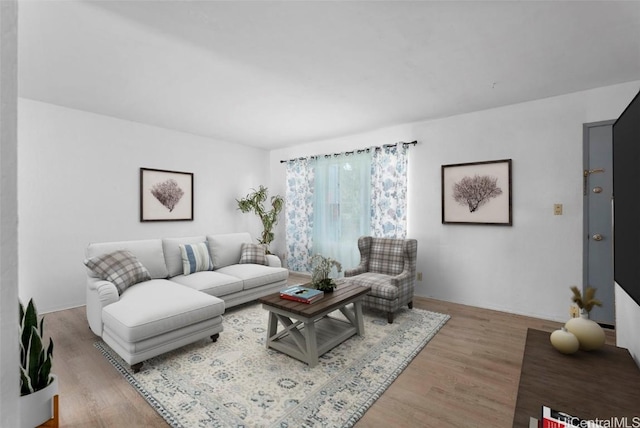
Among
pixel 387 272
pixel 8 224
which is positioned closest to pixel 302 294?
pixel 387 272

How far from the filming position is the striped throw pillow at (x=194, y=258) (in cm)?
368

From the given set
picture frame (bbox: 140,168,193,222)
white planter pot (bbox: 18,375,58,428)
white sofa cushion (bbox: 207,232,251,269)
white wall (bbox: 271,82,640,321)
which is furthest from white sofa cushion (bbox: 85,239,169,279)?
white wall (bbox: 271,82,640,321)

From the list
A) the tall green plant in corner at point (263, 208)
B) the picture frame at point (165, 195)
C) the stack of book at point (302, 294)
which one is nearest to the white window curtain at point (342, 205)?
the tall green plant in corner at point (263, 208)

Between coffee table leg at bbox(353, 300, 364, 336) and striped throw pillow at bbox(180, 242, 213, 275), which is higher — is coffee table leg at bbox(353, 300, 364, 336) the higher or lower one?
the lower one

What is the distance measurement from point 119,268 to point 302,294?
1.94 m

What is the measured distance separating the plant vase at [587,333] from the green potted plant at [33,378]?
2.73 meters

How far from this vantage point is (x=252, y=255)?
4.30m

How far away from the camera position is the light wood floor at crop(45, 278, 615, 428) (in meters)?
1.76

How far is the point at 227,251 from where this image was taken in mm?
4215

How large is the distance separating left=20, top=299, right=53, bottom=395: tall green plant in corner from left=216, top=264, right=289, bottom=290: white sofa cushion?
2.12m

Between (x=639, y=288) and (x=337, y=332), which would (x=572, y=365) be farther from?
(x=337, y=332)

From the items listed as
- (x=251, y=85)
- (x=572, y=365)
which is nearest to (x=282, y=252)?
(x=251, y=85)

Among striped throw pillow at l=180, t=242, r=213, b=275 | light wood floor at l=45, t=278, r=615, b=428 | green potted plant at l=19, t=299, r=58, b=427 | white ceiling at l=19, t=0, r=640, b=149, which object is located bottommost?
light wood floor at l=45, t=278, r=615, b=428

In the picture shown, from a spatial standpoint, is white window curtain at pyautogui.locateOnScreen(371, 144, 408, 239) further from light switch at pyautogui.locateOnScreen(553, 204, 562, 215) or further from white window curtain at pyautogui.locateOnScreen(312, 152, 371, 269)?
light switch at pyautogui.locateOnScreen(553, 204, 562, 215)
